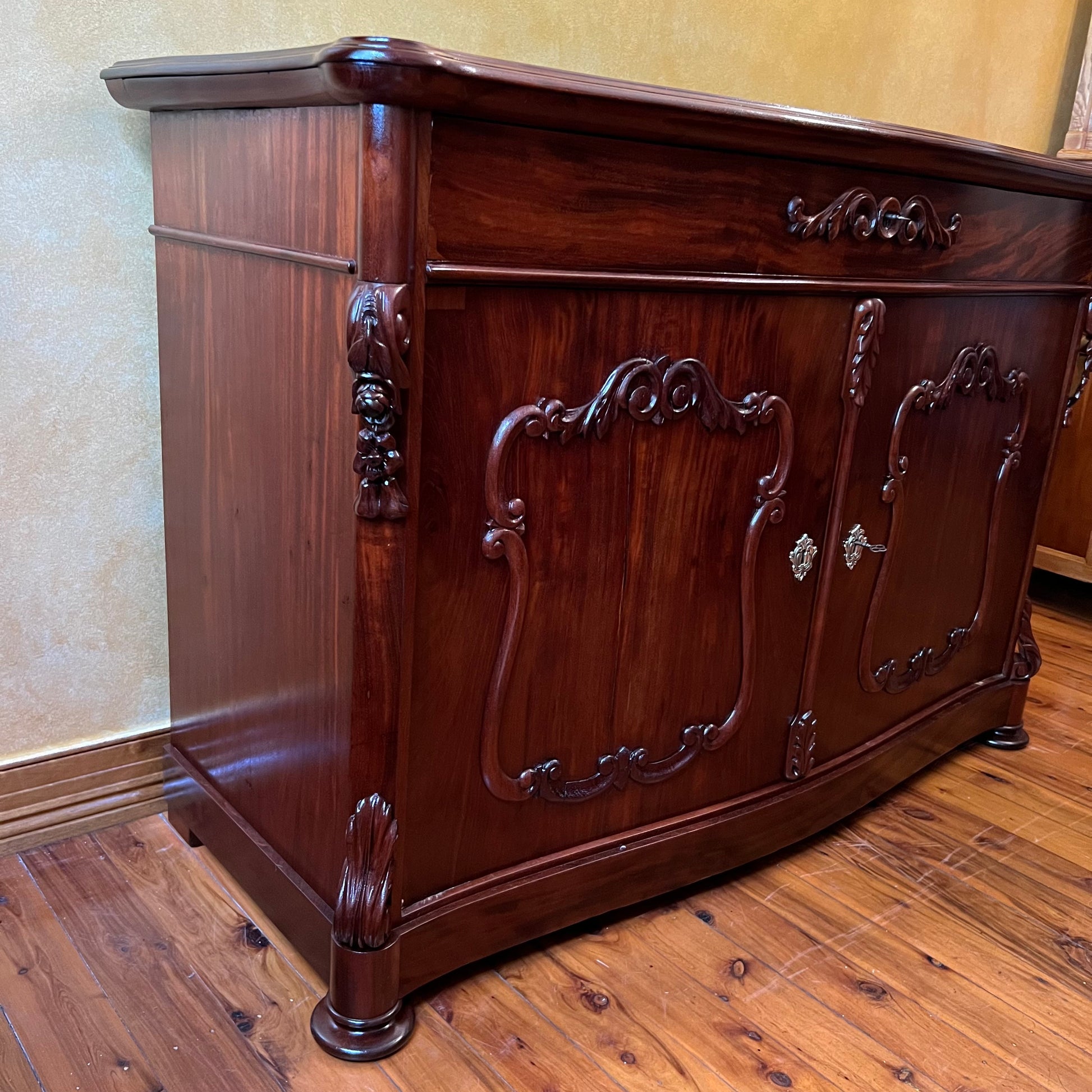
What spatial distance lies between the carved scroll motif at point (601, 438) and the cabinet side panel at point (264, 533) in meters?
0.17

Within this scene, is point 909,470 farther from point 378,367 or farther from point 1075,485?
point 1075,485

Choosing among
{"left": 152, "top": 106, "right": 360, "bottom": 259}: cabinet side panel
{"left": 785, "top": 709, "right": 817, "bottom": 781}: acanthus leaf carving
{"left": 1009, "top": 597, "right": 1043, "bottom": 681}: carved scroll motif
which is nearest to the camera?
{"left": 152, "top": 106, "right": 360, "bottom": 259}: cabinet side panel

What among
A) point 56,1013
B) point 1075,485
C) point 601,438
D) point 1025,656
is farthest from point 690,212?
point 1075,485

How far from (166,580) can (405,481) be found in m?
0.67

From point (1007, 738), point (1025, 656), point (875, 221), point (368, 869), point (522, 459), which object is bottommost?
point (1007, 738)

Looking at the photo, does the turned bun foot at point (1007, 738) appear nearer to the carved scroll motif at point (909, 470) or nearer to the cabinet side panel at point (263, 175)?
the carved scroll motif at point (909, 470)

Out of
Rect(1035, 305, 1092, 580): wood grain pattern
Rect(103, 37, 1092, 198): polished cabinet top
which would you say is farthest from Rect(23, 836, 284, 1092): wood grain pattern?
Result: Rect(1035, 305, 1092, 580): wood grain pattern

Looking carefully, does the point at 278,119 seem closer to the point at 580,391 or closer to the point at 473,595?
the point at 580,391

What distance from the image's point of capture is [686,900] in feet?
5.12

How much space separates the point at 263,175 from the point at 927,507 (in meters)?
1.09

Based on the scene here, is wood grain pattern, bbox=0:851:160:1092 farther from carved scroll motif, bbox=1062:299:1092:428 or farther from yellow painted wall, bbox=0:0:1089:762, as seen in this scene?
carved scroll motif, bbox=1062:299:1092:428

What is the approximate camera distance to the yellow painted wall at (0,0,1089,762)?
1.38 m

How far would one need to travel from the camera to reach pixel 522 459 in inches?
45.9

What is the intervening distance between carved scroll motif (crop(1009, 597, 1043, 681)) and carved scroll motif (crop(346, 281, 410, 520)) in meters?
1.49
